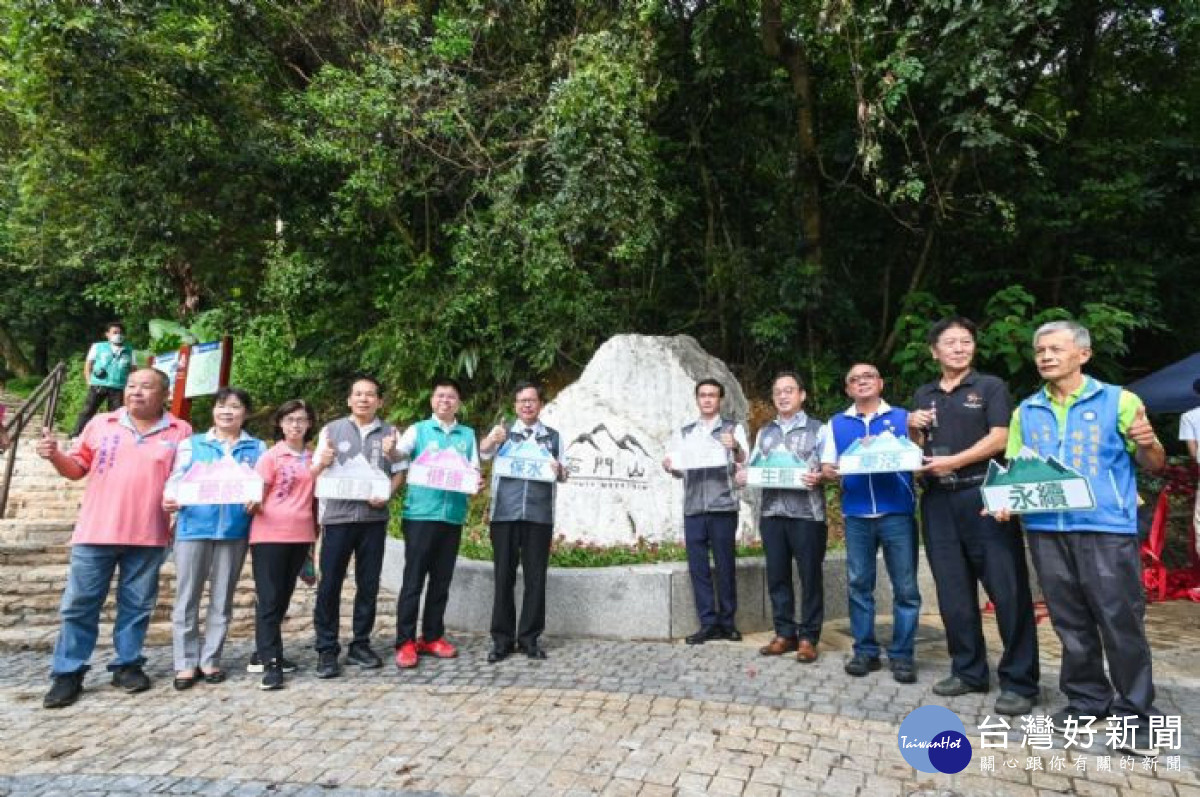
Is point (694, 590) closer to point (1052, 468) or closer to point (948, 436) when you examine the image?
point (948, 436)

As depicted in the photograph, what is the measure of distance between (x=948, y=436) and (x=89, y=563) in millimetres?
4894

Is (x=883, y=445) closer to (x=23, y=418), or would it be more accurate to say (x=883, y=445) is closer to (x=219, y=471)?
(x=219, y=471)

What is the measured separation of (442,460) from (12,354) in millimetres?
26276

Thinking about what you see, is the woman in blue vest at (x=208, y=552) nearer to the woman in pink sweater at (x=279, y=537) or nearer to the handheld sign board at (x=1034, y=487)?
the woman in pink sweater at (x=279, y=537)

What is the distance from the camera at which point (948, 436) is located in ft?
13.1

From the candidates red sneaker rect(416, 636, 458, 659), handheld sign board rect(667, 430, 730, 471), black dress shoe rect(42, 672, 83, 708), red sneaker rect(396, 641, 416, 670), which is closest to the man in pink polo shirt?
black dress shoe rect(42, 672, 83, 708)

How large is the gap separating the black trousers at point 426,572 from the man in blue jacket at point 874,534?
2.52 metres

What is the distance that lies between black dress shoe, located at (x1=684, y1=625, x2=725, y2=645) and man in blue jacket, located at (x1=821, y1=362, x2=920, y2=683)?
101 centimetres

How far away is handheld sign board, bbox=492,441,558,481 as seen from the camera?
16.1ft

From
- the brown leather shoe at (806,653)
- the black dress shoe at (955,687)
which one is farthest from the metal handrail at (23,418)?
the black dress shoe at (955,687)

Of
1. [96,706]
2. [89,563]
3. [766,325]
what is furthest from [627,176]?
[96,706]

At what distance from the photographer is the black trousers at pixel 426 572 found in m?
4.73

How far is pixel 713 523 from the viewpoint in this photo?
514 cm

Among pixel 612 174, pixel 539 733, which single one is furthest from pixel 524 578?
pixel 612 174
